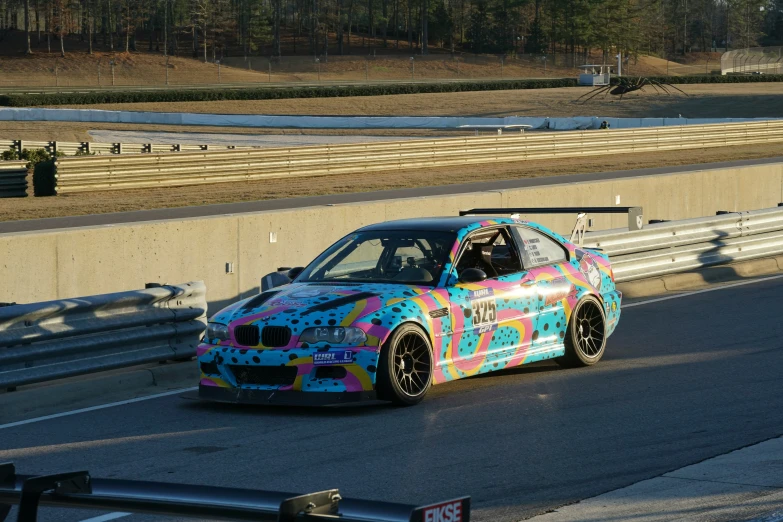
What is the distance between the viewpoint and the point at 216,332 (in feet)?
30.2

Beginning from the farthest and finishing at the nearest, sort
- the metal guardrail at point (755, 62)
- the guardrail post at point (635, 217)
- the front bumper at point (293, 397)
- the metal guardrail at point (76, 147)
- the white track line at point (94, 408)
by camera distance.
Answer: the metal guardrail at point (755, 62) < the metal guardrail at point (76, 147) < the guardrail post at point (635, 217) < the white track line at point (94, 408) < the front bumper at point (293, 397)

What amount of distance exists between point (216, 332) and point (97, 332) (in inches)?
56.4

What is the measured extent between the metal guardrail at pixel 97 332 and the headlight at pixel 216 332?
1.19 metres

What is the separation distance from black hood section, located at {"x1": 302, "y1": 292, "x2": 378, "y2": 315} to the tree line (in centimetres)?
11783

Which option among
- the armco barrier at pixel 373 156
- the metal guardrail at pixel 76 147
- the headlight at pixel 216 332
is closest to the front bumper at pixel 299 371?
the headlight at pixel 216 332

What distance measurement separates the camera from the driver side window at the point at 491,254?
10.1 meters

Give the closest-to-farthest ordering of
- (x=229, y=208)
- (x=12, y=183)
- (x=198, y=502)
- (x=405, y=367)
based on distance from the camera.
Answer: (x=198, y=502), (x=405, y=367), (x=229, y=208), (x=12, y=183)

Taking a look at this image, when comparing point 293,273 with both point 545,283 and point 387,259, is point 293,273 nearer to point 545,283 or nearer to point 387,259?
point 387,259

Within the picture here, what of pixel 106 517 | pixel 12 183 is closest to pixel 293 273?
pixel 106 517

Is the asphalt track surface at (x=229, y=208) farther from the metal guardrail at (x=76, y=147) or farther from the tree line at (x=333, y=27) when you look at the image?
the tree line at (x=333, y=27)

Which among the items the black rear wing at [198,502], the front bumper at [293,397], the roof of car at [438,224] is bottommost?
the front bumper at [293,397]

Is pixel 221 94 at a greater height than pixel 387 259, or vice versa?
pixel 221 94

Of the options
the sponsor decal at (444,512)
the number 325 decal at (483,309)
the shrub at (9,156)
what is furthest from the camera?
the shrub at (9,156)

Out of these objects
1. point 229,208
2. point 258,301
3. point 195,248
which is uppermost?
point 258,301
